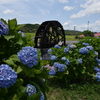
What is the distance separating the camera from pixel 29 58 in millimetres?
1279

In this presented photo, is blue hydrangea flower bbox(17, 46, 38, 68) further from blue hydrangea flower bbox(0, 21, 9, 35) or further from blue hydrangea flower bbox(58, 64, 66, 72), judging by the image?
blue hydrangea flower bbox(58, 64, 66, 72)

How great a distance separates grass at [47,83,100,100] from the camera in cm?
385

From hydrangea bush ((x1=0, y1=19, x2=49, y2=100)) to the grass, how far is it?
236 centimetres

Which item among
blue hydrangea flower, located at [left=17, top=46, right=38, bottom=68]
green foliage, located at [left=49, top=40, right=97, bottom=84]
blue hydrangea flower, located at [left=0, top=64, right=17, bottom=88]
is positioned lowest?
green foliage, located at [left=49, top=40, right=97, bottom=84]

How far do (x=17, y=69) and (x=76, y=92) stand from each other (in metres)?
3.11

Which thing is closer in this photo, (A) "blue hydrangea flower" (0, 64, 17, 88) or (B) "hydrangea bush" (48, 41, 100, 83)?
(A) "blue hydrangea flower" (0, 64, 17, 88)

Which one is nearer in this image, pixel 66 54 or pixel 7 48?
pixel 7 48

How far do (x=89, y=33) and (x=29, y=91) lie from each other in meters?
46.6

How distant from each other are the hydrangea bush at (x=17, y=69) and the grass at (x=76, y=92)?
7.75 ft

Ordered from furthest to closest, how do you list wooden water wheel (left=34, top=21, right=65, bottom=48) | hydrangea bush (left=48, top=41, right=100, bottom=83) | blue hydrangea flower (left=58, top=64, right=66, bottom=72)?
wooden water wheel (left=34, top=21, right=65, bottom=48), hydrangea bush (left=48, top=41, right=100, bottom=83), blue hydrangea flower (left=58, top=64, right=66, bottom=72)

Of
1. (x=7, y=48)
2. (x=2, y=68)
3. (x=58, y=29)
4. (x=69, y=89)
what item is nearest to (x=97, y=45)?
(x=69, y=89)

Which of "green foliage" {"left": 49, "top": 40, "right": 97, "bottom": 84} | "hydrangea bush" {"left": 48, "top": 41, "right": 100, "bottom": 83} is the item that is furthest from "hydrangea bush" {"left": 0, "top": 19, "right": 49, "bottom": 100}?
"green foliage" {"left": 49, "top": 40, "right": 97, "bottom": 84}

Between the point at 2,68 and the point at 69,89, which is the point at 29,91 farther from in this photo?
the point at 69,89

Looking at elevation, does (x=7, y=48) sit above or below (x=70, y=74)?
above
